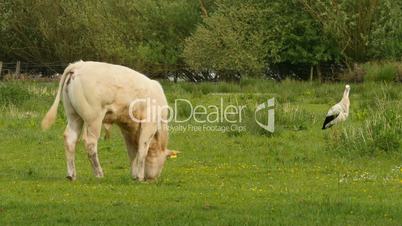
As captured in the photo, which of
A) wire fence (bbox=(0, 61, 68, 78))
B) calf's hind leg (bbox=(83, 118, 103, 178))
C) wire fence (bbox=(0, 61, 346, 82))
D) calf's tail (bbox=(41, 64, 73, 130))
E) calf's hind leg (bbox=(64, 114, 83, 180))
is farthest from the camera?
wire fence (bbox=(0, 61, 68, 78))

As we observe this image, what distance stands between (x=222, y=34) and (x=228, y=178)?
109ft

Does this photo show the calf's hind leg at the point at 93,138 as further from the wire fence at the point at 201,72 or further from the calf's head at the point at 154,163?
the wire fence at the point at 201,72

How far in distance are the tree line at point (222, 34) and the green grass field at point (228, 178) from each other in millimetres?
20912

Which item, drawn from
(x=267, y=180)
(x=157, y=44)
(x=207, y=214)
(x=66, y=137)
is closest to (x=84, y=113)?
(x=66, y=137)

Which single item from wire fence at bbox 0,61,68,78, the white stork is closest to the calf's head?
the white stork

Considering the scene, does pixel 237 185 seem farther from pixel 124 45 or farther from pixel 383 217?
pixel 124 45

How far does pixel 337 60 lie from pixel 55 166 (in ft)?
108

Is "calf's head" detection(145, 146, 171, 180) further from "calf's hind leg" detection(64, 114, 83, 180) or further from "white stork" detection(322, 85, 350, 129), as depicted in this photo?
"white stork" detection(322, 85, 350, 129)

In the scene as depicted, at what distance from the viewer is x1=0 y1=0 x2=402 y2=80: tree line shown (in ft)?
158

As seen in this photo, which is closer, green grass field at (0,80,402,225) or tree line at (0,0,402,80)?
green grass field at (0,80,402,225)

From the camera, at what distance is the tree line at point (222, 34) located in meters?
48.2

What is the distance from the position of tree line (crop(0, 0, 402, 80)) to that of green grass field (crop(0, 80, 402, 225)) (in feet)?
68.6

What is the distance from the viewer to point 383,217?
1152cm

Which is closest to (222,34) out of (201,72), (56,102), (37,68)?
(201,72)
